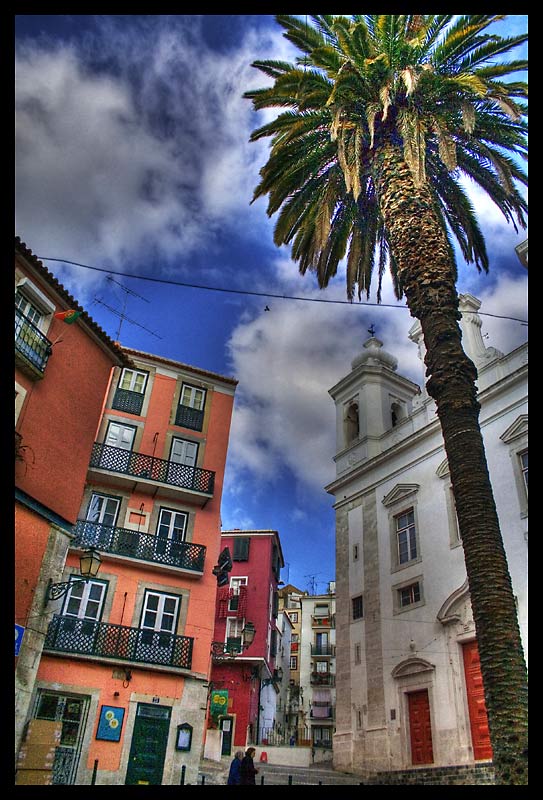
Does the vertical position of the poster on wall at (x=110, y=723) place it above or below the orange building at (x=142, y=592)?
below

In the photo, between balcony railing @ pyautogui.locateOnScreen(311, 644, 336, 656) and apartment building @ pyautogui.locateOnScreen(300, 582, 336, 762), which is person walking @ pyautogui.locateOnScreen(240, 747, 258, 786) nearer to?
apartment building @ pyautogui.locateOnScreen(300, 582, 336, 762)

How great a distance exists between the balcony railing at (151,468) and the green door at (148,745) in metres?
7.52

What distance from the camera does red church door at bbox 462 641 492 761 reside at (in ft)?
61.9

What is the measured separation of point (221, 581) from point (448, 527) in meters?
8.56

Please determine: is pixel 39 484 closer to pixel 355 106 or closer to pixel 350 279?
pixel 350 279

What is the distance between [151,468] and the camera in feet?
75.3

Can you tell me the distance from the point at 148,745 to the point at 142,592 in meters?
4.62

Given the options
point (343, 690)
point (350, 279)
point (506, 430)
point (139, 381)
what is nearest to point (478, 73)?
point (350, 279)

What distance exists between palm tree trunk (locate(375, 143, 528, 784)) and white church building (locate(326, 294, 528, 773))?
8.86 meters

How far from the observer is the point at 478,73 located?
13.8 metres

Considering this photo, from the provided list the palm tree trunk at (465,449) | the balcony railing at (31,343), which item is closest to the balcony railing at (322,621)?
the balcony railing at (31,343)

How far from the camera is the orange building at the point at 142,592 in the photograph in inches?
717

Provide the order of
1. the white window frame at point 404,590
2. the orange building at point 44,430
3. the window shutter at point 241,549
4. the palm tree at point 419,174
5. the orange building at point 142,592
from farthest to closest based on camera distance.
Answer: the window shutter at point 241,549 < the white window frame at point 404,590 < the orange building at point 142,592 < the orange building at point 44,430 < the palm tree at point 419,174

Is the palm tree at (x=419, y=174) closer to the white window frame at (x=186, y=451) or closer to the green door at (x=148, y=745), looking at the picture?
the white window frame at (x=186, y=451)
